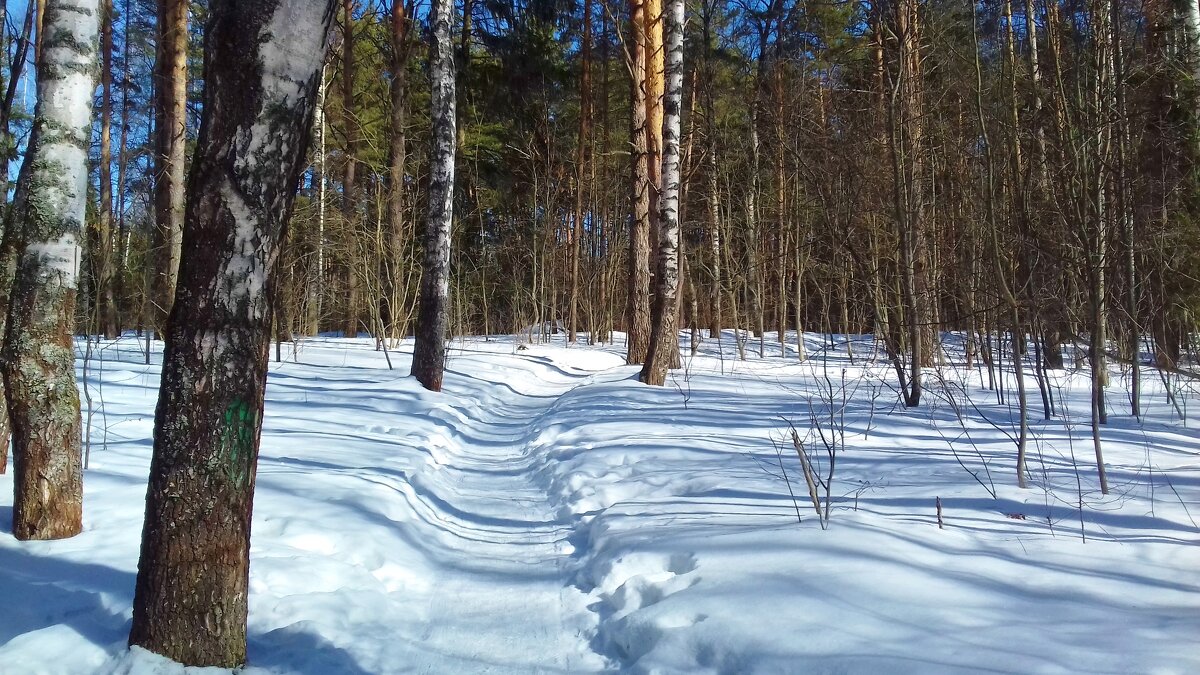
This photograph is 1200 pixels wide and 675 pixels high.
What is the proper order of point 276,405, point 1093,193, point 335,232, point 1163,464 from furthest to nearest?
point 335,232 < point 276,405 < point 1093,193 < point 1163,464

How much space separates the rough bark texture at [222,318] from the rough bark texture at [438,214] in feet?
24.1

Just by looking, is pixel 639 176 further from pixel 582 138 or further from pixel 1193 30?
pixel 582 138

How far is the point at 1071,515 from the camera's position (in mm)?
4281

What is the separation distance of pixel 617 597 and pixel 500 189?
22.9m

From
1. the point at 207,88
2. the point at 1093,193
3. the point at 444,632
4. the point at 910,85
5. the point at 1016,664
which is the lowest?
the point at 444,632

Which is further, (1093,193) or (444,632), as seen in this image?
(1093,193)

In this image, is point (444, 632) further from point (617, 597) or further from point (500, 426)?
point (500, 426)

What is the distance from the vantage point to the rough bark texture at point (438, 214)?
9.64 meters

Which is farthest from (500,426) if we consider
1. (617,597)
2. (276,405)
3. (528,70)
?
(528,70)

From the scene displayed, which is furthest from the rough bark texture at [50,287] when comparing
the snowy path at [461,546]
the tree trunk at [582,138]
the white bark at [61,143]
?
the tree trunk at [582,138]

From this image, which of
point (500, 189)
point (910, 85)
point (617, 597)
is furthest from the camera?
point (500, 189)

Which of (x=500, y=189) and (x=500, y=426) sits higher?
(x=500, y=189)

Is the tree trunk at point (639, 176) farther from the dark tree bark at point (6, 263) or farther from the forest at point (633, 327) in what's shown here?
the dark tree bark at point (6, 263)

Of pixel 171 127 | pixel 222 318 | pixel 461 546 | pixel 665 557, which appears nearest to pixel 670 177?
pixel 461 546
